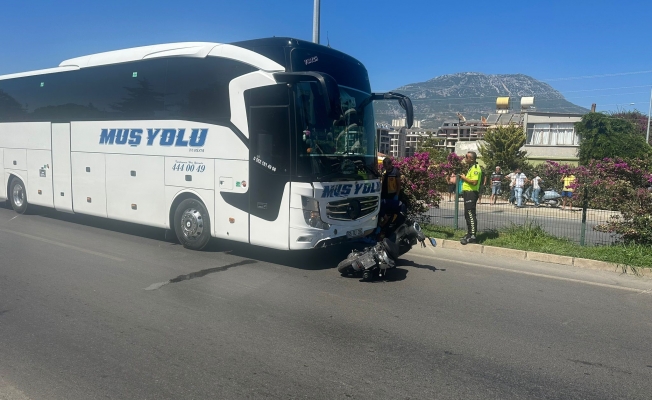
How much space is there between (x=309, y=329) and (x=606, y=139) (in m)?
40.3

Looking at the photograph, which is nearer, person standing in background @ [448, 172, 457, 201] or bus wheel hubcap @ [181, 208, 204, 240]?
bus wheel hubcap @ [181, 208, 204, 240]

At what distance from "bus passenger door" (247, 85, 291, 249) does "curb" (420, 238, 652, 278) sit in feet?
13.1

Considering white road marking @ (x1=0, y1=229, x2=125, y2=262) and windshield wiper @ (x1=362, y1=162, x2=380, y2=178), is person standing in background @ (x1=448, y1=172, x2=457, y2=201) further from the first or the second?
white road marking @ (x1=0, y1=229, x2=125, y2=262)

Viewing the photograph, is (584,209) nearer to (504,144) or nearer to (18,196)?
(18,196)

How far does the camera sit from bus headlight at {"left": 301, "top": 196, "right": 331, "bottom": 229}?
8102mm

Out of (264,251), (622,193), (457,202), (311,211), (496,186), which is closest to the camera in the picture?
(311,211)

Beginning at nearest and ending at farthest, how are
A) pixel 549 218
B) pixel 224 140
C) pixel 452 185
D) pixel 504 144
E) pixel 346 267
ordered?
1. pixel 346 267
2. pixel 224 140
3. pixel 549 218
4. pixel 452 185
5. pixel 504 144

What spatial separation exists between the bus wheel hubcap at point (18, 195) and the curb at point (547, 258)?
11.5m

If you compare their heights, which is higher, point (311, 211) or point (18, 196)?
point (311, 211)

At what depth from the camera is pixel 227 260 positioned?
9.01m

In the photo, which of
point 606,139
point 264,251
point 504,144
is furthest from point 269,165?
point 606,139

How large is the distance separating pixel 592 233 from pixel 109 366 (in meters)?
9.30

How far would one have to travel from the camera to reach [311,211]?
8.15 meters

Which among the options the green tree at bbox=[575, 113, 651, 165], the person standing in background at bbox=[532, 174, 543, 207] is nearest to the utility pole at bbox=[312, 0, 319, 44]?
the person standing in background at bbox=[532, 174, 543, 207]
